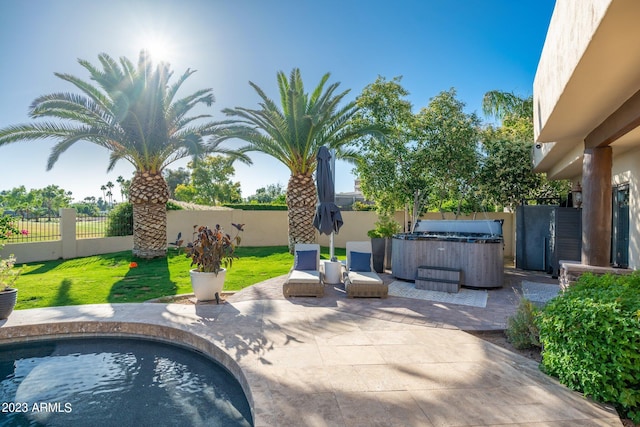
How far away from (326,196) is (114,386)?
604 cm

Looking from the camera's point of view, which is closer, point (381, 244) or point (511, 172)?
point (381, 244)

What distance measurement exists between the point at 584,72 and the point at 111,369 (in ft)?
22.2

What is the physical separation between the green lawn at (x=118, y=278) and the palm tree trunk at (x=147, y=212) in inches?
18.5

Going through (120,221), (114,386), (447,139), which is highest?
(447,139)

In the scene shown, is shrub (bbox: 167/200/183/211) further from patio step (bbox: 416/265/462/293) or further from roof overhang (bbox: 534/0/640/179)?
roof overhang (bbox: 534/0/640/179)

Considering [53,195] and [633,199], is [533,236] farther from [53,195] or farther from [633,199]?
[53,195]

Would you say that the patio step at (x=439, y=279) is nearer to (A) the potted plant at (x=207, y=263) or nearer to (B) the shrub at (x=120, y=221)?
(A) the potted plant at (x=207, y=263)

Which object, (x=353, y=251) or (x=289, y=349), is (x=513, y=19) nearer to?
(x=353, y=251)

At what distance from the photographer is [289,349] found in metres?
4.70

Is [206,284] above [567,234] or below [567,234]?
below

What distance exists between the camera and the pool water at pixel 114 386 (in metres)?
3.63

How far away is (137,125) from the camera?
12828 mm

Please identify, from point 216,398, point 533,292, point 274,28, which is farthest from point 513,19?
point 216,398

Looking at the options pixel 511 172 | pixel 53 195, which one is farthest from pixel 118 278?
pixel 53 195
